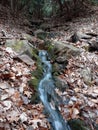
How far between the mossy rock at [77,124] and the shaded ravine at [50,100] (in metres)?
0.11

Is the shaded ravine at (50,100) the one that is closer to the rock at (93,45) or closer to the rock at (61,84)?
the rock at (61,84)

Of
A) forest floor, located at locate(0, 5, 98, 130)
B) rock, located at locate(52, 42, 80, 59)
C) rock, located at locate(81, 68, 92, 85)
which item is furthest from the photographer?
rock, located at locate(52, 42, 80, 59)

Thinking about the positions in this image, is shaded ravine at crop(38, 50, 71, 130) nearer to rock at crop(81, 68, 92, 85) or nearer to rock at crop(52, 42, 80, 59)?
rock at crop(81, 68, 92, 85)

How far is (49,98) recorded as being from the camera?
6.84 m

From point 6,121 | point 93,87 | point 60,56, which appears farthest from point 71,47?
point 6,121

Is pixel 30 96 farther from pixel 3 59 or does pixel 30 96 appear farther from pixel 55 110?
pixel 3 59

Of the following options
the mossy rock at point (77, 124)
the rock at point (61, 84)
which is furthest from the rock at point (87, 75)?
the mossy rock at point (77, 124)

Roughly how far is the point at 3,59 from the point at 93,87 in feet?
8.90

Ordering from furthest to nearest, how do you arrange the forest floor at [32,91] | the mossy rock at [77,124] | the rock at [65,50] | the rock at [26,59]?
the rock at [65,50]
the rock at [26,59]
the mossy rock at [77,124]
the forest floor at [32,91]

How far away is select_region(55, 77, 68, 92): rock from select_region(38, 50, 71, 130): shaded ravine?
146 mm

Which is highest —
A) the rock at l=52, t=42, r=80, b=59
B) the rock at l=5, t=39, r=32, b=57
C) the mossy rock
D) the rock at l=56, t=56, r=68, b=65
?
the rock at l=5, t=39, r=32, b=57

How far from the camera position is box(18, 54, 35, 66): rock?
819cm

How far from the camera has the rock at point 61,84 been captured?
7.45 m

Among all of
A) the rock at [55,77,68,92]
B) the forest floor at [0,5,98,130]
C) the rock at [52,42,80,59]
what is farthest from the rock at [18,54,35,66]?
the rock at [52,42,80,59]
